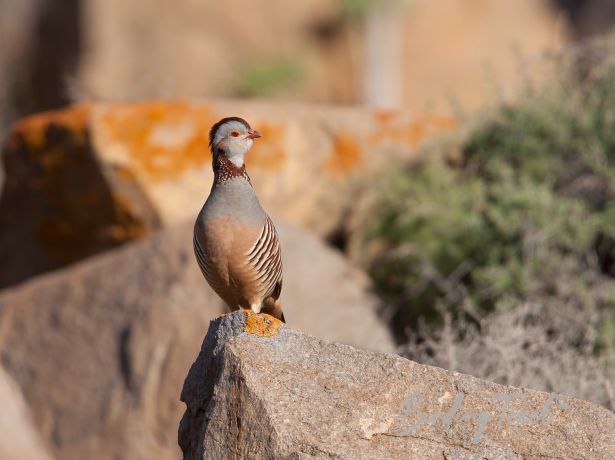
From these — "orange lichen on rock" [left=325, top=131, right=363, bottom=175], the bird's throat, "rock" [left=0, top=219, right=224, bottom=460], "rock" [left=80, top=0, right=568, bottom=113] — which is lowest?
the bird's throat

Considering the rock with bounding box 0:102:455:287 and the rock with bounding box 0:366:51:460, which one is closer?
the rock with bounding box 0:366:51:460

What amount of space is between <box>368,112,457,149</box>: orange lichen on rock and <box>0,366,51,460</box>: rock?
14.2 feet

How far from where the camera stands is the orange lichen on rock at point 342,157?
33.7 ft

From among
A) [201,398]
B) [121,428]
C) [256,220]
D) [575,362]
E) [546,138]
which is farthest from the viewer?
[546,138]

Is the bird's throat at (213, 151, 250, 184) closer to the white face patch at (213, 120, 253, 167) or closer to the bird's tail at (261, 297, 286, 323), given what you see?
the white face patch at (213, 120, 253, 167)

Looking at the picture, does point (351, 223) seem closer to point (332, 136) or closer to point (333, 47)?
point (332, 136)

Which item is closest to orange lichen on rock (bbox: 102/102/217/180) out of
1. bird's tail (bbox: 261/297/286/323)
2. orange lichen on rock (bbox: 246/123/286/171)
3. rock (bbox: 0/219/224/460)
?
orange lichen on rock (bbox: 246/123/286/171)

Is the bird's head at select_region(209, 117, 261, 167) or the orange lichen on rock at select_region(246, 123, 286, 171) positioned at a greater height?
the orange lichen on rock at select_region(246, 123, 286, 171)

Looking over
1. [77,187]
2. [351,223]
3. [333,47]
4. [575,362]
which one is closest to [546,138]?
[351,223]

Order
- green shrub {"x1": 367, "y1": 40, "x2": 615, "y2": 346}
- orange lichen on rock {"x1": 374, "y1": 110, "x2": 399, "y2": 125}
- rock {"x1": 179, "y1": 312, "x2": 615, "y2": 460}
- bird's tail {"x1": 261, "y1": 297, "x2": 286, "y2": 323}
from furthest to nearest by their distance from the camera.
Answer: orange lichen on rock {"x1": 374, "y1": 110, "x2": 399, "y2": 125} → green shrub {"x1": 367, "y1": 40, "x2": 615, "y2": 346} → bird's tail {"x1": 261, "y1": 297, "x2": 286, "y2": 323} → rock {"x1": 179, "y1": 312, "x2": 615, "y2": 460}

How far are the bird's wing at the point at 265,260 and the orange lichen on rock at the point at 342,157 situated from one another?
16.9ft

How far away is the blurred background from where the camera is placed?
7.62m

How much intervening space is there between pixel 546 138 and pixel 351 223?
212 cm

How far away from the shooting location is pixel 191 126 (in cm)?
983
